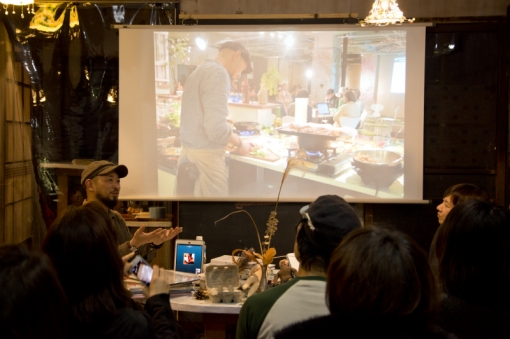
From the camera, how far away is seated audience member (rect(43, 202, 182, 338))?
1520mm

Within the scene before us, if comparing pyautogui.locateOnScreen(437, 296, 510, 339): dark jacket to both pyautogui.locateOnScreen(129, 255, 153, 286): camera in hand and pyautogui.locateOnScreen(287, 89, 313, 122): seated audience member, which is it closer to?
pyautogui.locateOnScreen(129, 255, 153, 286): camera in hand

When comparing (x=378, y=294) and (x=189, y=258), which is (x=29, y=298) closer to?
(x=378, y=294)

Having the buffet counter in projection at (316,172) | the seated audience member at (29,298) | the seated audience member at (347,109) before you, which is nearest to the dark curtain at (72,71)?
the buffet counter in projection at (316,172)

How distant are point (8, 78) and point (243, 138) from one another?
7.43ft

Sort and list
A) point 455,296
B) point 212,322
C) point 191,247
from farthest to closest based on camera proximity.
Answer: point 191,247 → point 212,322 → point 455,296

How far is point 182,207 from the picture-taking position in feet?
17.2

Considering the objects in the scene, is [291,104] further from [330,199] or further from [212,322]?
[330,199]

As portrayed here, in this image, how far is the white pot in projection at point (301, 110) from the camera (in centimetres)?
506

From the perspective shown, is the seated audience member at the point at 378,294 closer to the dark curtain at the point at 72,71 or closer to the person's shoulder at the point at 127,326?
the person's shoulder at the point at 127,326

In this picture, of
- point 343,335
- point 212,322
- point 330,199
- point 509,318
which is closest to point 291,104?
point 212,322

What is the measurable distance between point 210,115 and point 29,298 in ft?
13.0

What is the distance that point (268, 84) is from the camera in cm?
507

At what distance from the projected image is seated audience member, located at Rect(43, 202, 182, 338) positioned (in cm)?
347

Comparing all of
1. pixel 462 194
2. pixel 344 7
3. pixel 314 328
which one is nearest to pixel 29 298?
pixel 314 328
